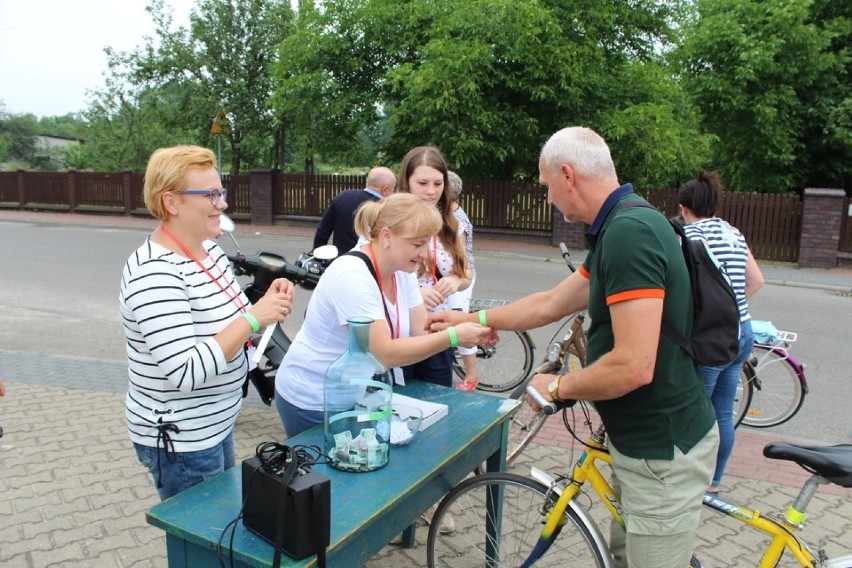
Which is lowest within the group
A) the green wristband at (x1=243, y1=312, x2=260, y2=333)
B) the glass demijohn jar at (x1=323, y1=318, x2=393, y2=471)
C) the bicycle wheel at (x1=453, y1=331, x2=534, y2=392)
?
the bicycle wheel at (x1=453, y1=331, x2=534, y2=392)

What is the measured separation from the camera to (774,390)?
5.23m

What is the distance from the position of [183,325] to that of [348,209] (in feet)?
13.1

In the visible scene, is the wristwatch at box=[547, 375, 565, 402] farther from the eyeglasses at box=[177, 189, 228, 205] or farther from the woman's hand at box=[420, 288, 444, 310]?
the woman's hand at box=[420, 288, 444, 310]

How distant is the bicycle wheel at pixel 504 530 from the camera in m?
2.55

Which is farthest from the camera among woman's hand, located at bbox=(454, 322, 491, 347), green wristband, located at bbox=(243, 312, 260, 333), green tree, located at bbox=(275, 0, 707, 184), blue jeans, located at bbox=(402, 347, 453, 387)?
green tree, located at bbox=(275, 0, 707, 184)

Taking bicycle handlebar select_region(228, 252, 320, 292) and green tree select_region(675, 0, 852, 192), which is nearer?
bicycle handlebar select_region(228, 252, 320, 292)

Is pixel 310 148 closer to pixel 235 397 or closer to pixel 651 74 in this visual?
pixel 651 74

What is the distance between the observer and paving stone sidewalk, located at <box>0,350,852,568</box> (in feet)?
11.1

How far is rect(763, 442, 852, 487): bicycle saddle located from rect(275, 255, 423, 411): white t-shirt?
1.48 metres

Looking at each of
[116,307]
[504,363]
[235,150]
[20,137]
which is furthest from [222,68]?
[20,137]

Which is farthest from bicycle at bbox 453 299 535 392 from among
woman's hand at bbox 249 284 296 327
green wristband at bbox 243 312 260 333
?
green wristband at bbox 243 312 260 333

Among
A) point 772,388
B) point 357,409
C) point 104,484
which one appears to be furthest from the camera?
point 772,388

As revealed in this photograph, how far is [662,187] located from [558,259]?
14.0 feet

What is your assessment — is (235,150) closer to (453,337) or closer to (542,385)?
(453,337)
